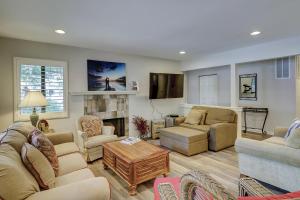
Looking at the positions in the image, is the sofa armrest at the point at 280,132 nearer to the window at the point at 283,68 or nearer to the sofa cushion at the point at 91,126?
the window at the point at 283,68

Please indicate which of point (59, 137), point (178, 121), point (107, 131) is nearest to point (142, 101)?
point (178, 121)

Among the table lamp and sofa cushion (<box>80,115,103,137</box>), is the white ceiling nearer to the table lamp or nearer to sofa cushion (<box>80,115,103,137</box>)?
the table lamp

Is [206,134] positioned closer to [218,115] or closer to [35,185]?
[218,115]

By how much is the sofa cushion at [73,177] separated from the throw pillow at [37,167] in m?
0.22

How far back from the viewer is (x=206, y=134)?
13.1ft

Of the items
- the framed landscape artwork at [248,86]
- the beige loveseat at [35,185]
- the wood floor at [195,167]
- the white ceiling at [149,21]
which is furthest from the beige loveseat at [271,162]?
the framed landscape artwork at [248,86]

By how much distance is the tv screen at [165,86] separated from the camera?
197 inches

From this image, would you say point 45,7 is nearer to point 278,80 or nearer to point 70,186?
point 70,186

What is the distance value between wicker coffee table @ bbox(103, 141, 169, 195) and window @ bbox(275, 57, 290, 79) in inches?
177

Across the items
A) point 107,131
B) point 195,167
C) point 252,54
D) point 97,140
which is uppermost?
point 252,54

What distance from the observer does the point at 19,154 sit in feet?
5.36

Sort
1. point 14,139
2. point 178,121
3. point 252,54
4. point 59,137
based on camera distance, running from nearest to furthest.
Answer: point 14,139, point 59,137, point 252,54, point 178,121

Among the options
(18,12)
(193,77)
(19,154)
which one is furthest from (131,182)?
(193,77)

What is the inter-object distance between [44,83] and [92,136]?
1.49 m
